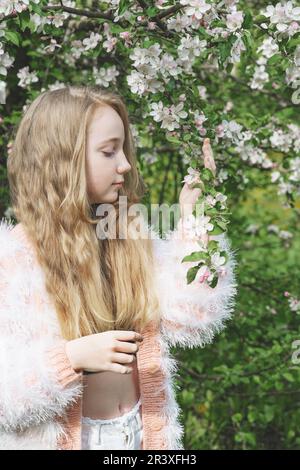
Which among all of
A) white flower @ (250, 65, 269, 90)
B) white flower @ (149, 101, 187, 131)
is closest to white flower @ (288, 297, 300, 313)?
white flower @ (250, 65, 269, 90)

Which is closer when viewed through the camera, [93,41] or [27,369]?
[27,369]

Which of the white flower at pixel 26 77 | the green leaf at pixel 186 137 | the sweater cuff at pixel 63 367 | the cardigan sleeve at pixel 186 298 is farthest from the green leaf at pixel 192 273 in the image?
the white flower at pixel 26 77

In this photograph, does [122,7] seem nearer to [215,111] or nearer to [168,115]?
[168,115]

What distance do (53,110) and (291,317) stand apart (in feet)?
5.83

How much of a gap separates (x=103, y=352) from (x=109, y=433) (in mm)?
300

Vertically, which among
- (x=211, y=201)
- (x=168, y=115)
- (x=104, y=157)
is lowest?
(x=211, y=201)

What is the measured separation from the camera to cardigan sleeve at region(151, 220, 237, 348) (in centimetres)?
206

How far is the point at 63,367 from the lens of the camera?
1814 millimetres

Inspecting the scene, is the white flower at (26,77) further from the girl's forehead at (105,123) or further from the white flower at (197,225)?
the white flower at (197,225)

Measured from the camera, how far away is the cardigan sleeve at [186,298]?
206 centimetres

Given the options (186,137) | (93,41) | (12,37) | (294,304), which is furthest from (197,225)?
(294,304)

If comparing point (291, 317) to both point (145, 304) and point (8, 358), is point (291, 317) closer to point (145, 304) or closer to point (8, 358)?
point (145, 304)

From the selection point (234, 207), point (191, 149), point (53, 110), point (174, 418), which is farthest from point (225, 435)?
point (53, 110)

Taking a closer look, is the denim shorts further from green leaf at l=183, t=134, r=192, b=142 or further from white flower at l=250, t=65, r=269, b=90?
white flower at l=250, t=65, r=269, b=90
